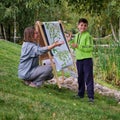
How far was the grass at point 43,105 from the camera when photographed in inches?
223

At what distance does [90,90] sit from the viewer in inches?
319

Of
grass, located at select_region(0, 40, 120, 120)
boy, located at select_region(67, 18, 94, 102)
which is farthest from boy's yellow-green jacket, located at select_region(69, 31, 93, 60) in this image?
grass, located at select_region(0, 40, 120, 120)

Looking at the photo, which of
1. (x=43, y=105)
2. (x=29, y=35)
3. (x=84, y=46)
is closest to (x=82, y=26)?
(x=84, y=46)

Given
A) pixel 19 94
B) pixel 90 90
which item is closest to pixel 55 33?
pixel 90 90

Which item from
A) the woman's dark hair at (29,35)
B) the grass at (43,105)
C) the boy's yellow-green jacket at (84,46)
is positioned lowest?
the grass at (43,105)

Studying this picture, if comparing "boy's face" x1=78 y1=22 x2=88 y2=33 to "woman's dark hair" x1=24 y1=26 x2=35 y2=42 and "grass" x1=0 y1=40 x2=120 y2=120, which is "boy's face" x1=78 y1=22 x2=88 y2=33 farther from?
"grass" x1=0 y1=40 x2=120 y2=120

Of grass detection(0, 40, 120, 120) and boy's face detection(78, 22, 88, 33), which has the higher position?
boy's face detection(78, 22, 88, 33)

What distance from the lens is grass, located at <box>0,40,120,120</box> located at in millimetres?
5675

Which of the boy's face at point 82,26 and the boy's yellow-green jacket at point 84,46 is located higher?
the boy's face at point 82,26

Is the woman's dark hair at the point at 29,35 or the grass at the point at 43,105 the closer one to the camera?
the grass at the point at 43,105

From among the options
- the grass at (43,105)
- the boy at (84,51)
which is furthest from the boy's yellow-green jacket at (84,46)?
the grass at (43,105)

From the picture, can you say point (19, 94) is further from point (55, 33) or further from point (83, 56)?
point (55, 33)

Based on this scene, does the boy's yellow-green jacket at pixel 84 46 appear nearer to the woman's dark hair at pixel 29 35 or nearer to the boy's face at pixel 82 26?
the boy's face at pixel 82 26

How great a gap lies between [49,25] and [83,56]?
1576 millimetres
